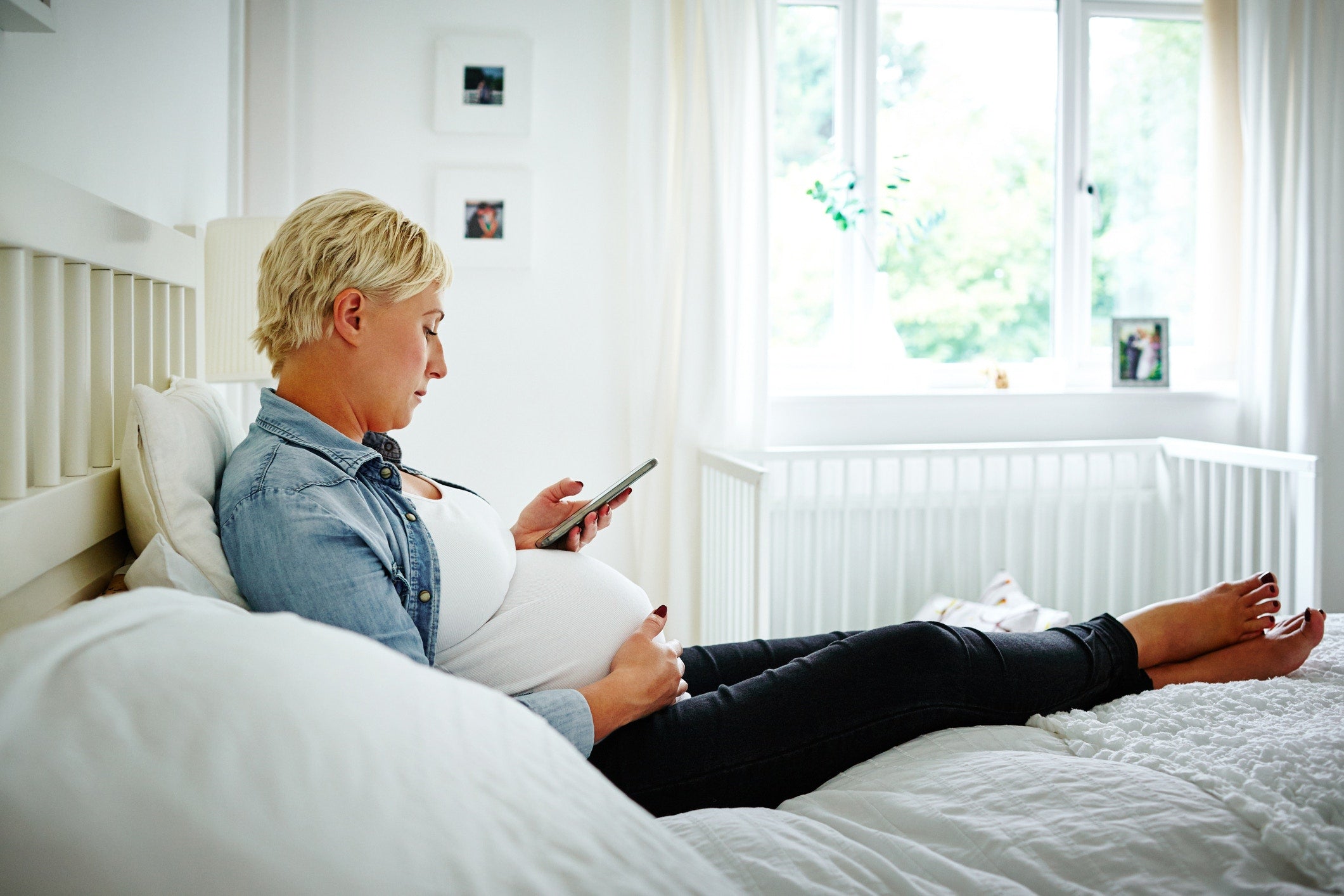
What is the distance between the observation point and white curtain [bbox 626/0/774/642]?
7.76 ft

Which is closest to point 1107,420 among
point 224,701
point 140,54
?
point 140,54

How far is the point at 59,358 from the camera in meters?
0.83

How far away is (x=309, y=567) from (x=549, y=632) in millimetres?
291

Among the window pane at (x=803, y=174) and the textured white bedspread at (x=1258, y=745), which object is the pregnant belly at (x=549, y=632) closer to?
the textured white bedspread at (x=1258, y=745)

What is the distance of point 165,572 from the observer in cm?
77

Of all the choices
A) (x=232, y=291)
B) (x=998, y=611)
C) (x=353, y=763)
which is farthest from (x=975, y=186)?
(x=353, y=763)

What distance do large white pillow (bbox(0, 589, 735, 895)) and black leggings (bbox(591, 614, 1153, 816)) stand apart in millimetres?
440

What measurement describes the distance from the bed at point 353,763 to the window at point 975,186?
158 cm

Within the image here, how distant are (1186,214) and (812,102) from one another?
49.1 inches

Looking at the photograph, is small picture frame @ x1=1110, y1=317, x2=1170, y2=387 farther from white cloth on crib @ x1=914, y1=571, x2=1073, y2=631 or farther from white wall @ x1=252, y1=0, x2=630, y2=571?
white wall @ x1=252, y1=0, x2=630, y2=571


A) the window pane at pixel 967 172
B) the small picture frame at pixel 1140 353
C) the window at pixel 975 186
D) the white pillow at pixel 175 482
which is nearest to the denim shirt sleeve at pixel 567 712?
the white pillow at pixel 175 482

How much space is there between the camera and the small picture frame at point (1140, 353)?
2691 mm

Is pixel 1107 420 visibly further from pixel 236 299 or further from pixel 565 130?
pixel 236 299

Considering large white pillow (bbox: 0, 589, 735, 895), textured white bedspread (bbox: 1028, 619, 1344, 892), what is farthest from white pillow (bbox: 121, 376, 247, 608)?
textured white bedspread (bbox: 1028, 619, 1344, 892)
